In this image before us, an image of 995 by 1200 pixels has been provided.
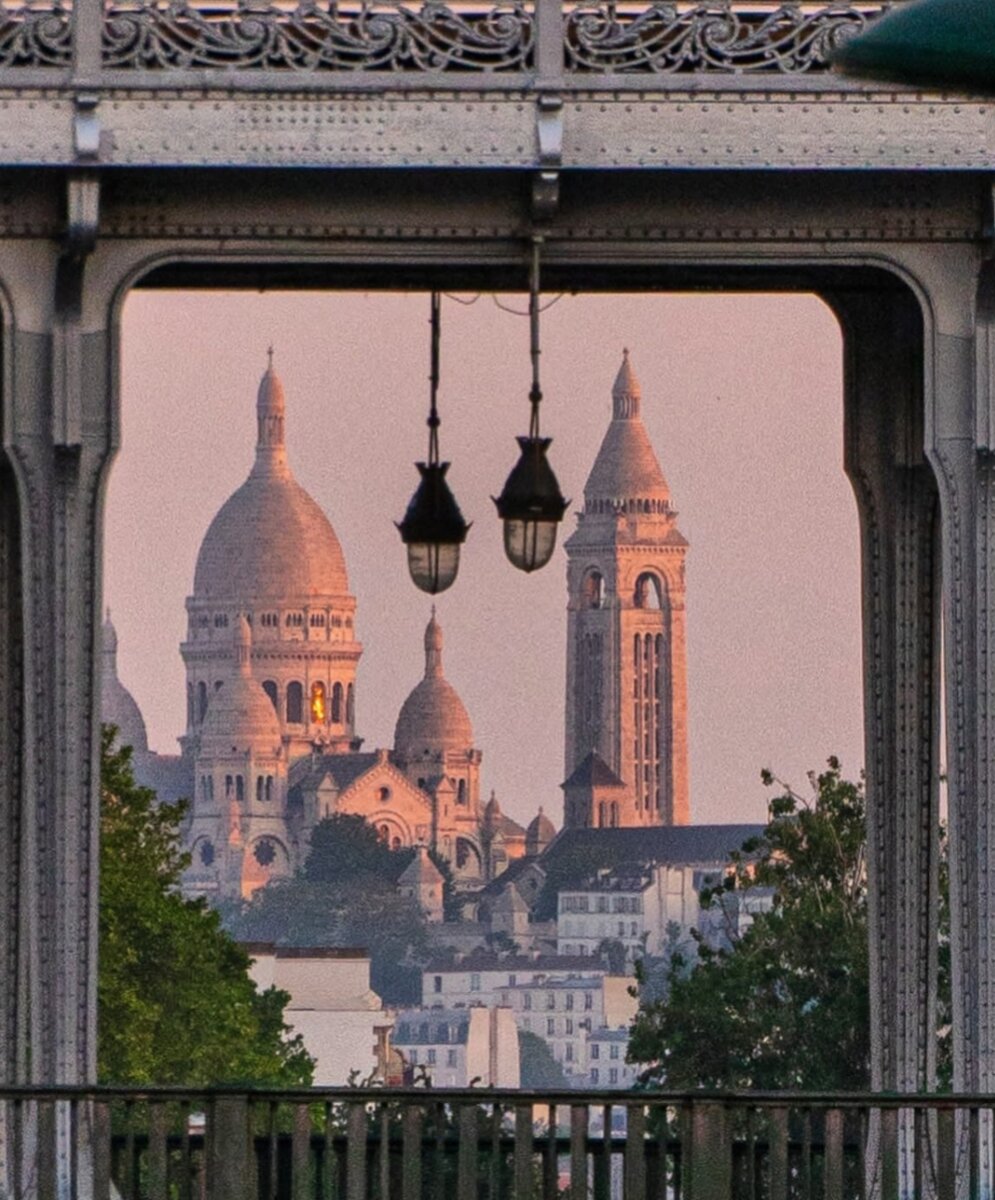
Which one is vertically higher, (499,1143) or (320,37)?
(320,37)

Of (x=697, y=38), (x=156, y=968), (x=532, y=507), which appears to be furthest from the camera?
(x=156, y=968)

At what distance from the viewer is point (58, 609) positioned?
1947cm

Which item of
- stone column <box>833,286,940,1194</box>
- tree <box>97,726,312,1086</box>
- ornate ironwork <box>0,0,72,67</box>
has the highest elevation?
ornate ironwork <box>0,0,72,67</box>

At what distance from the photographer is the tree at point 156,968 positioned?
77.4 metres

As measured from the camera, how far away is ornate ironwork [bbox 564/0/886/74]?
19.2m

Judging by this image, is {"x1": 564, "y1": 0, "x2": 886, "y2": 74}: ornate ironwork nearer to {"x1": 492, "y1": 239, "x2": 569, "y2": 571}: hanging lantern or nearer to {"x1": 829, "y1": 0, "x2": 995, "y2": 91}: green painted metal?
{"x1": 492, "y1": 239, "x2": 569, "y2": 571}: hanging lantern

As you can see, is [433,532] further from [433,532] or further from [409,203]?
[409,203]

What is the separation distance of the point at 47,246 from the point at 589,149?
2.49m

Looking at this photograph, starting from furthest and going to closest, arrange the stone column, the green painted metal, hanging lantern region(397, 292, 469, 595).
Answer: hanging lantern region(397, 292, 469, 595) → the stone column → the green painted metal

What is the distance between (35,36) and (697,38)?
9.72 ft

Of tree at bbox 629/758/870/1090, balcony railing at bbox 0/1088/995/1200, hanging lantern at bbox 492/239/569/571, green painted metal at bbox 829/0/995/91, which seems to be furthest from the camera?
tree at bbox 629/758/870/1090

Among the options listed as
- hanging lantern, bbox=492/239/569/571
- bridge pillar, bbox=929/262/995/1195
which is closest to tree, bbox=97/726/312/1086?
hanging lantern, bbox=492/239/569/571

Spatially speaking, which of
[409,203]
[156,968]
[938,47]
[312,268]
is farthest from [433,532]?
[156,968]

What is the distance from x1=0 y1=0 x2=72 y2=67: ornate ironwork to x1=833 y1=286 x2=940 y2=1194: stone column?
179 inches
